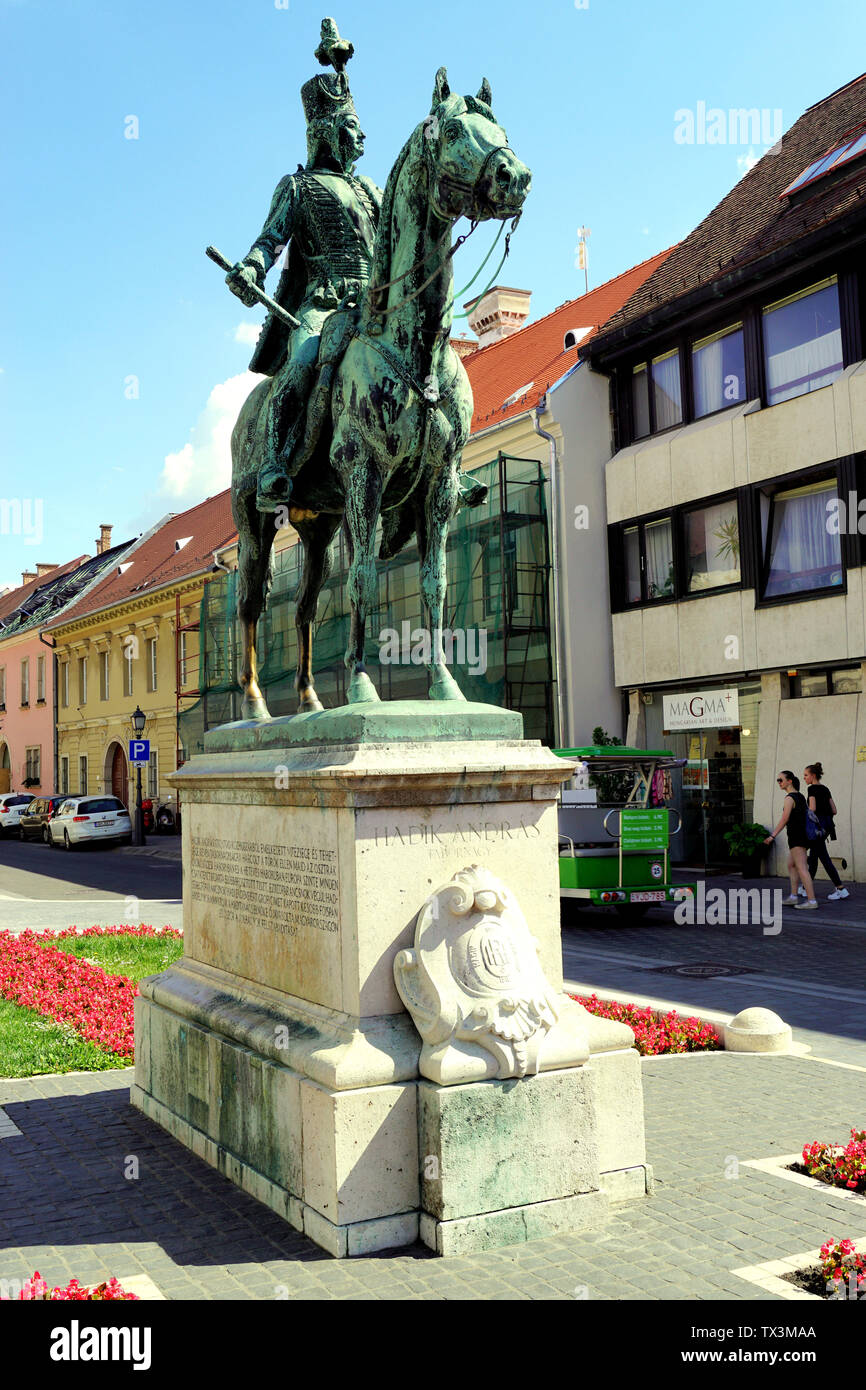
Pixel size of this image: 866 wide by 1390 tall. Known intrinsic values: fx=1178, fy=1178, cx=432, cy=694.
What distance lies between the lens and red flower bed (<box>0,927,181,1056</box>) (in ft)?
27.2

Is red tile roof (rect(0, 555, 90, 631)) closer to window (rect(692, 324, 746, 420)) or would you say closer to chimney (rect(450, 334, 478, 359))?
chimney (rect(450, 334, 478, 359))

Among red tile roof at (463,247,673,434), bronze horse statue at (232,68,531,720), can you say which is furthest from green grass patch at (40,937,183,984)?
red tile roof at (463,247,673,434)

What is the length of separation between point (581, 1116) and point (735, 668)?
16.6 m

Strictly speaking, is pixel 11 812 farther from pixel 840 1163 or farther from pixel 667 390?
pixel 840 1163

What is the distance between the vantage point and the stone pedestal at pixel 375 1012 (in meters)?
4.23

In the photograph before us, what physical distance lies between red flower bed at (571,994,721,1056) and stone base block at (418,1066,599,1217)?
2.82 m

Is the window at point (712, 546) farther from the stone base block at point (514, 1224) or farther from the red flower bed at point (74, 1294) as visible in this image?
the red flower bed at point (74, 1294)

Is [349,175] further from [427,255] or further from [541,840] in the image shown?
[541,840]

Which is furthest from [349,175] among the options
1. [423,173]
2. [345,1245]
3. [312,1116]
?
[345,1245]

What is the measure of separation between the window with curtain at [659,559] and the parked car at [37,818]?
79.6 feet

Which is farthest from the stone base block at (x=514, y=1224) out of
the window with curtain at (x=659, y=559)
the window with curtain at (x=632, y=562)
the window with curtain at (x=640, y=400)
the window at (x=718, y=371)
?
the window with curtain at (x=640, y=400)

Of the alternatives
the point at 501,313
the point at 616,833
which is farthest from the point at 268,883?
the point at 501,313

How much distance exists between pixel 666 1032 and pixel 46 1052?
4066mm

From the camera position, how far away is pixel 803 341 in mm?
19438
